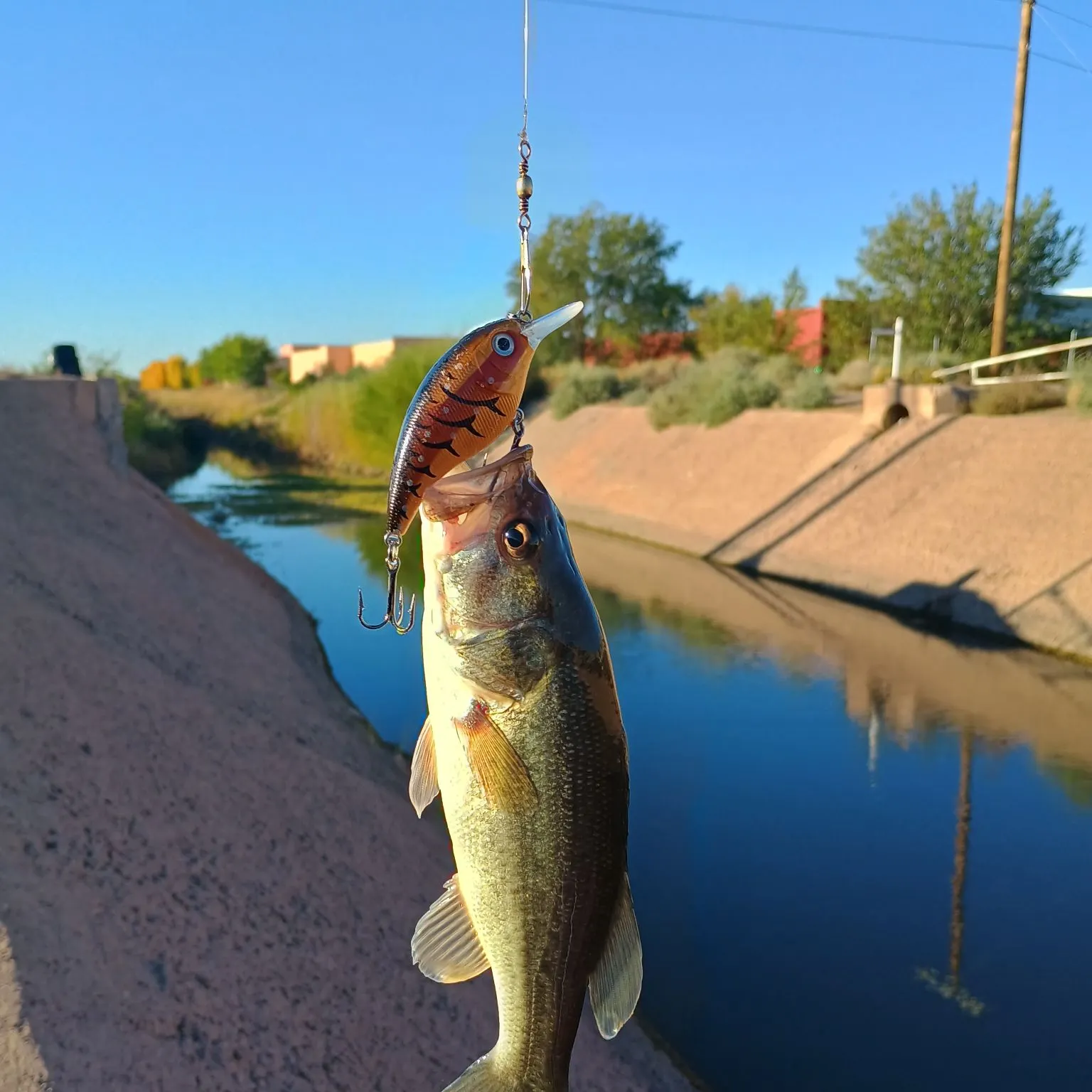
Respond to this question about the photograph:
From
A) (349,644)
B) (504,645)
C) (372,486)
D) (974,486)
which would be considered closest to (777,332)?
(372,486)

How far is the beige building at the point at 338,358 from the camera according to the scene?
73.9 m

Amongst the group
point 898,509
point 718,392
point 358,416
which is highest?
point 718,392

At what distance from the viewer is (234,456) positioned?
49500 millimetres

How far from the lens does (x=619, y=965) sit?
1.90 m

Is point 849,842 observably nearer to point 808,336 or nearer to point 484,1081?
point 484,1081

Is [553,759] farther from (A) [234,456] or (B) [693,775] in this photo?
(A) [234,456]

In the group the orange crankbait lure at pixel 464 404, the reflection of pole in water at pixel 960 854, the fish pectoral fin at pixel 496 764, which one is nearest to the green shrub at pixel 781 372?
the reflection of pole in water at pixel 960 854

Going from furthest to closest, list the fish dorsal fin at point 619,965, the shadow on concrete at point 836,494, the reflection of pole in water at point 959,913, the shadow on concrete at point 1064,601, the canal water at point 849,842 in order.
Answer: the shadow on concrete at point 836,494 < the shadow on concrete at point 1064,601 < the reflection of pole in water at point 959,913 < the canal water at point 849,842 < the fish dorsal fin at point 619,965

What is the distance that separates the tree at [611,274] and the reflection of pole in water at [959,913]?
43.8 meters

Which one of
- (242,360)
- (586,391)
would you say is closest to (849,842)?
(586,391)

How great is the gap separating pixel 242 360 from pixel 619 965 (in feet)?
327

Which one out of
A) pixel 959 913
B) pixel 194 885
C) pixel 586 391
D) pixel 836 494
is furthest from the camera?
pixel 586 391

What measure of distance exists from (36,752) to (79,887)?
3.21ft

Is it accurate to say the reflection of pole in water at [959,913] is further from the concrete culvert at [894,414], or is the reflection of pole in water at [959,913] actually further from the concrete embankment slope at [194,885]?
the concrete culvert at [894,414]
